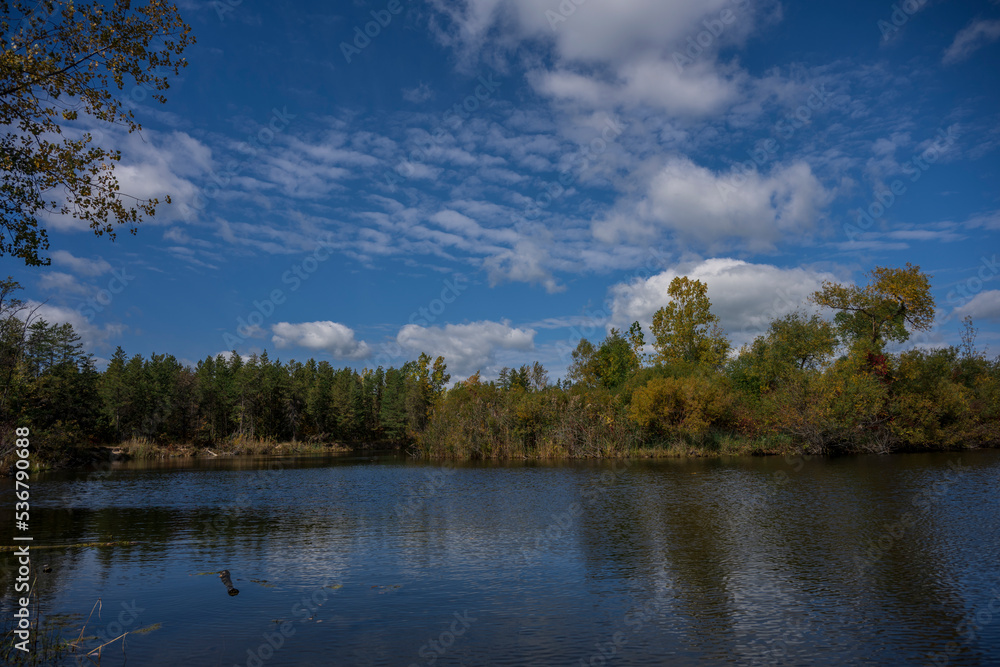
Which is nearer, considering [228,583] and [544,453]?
[228,583]

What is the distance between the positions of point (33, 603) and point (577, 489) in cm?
2314

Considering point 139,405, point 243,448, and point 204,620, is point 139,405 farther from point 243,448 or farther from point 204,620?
point 204,620

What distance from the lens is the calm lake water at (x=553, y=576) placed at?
9.88 m

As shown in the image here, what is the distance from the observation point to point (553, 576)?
1423 cm

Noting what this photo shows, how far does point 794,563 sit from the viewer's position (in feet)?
47.8

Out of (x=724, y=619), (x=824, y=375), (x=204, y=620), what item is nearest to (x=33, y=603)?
(x=204, y=620)

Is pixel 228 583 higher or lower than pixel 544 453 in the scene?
higher
